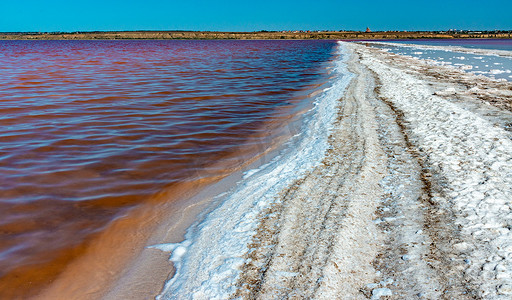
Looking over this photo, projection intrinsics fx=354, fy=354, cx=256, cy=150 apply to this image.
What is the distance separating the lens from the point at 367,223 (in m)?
3.56

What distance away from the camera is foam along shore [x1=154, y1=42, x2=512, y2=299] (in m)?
2.73

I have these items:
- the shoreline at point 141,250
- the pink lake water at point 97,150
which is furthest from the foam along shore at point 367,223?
the pink lake water at point 97,150

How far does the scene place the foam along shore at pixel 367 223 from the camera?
273 centimetres

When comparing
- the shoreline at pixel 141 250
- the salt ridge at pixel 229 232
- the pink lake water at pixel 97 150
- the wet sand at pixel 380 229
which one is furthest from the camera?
the pink lake water at pixel 97 150

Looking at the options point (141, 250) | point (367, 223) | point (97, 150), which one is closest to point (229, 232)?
point (141, 250)

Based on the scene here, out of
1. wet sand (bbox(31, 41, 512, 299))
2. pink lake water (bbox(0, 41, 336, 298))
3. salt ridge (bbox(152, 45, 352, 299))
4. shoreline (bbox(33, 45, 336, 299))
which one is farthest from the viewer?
pink lake water (bbox(0, 41, 336, 298))

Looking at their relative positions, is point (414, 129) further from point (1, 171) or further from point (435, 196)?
point (1, 171)

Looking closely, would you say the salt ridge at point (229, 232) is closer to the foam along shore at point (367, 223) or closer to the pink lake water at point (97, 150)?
the foam along shore at point (367, 223)

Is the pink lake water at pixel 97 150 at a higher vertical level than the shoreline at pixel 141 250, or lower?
higher

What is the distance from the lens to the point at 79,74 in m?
17.5

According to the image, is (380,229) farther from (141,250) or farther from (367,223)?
(141,250)

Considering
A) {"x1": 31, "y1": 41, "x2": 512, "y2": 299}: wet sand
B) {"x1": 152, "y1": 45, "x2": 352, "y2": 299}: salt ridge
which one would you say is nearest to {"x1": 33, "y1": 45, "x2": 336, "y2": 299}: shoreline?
{"x1": 31, "y1": 41, "x2": 512, "y2": 299}: wet sand

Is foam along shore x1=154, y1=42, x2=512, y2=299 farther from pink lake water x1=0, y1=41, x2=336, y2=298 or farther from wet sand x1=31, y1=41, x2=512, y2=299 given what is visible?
pink lake water x1=0, y1=41, x2=336, y2=298

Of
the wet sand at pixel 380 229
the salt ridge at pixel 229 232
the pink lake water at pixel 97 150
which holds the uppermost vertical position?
the pink lake water at pixel 97 150
